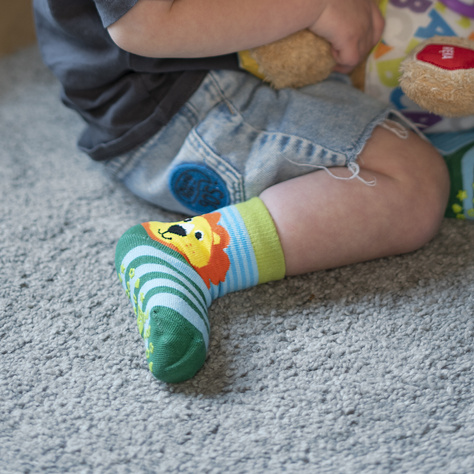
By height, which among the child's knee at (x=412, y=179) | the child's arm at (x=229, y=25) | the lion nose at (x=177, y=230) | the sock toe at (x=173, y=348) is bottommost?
the sock toe at (x=173, y=348)

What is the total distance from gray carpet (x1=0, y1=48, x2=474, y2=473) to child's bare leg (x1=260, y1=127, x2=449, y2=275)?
0.09 ft

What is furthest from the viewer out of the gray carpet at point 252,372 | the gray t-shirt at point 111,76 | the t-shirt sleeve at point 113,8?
the gray t-shirt at point 111,76

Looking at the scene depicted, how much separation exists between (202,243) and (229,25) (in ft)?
0.85

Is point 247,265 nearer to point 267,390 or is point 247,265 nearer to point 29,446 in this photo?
point 267,390

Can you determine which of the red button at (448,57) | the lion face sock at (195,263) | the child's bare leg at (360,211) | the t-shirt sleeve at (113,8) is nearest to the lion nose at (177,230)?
the lion face sock at (195,263)

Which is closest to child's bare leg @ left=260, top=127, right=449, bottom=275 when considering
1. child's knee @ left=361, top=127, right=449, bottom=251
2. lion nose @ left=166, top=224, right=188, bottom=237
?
child's knee @ left=361, top=127, right=449, bottom=251

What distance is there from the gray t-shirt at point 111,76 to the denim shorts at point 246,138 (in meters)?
0.02

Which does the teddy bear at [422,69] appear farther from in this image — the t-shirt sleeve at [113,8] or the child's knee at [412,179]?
the t-shirt sleeve at [113,8]

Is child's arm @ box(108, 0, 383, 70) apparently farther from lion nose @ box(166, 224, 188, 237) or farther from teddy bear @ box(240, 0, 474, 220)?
lion nose @ box(166, 224, 188, 237)

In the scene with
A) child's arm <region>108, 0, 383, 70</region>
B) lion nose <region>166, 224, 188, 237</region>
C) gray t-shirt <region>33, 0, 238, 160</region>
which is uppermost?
child's arm <region>108, 0, 383, 70</region>

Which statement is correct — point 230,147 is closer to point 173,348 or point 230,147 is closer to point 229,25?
point 229,25

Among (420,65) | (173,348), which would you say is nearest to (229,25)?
(420,65)

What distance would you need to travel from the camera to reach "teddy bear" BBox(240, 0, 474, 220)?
2.26ft

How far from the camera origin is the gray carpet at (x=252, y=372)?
519mm
